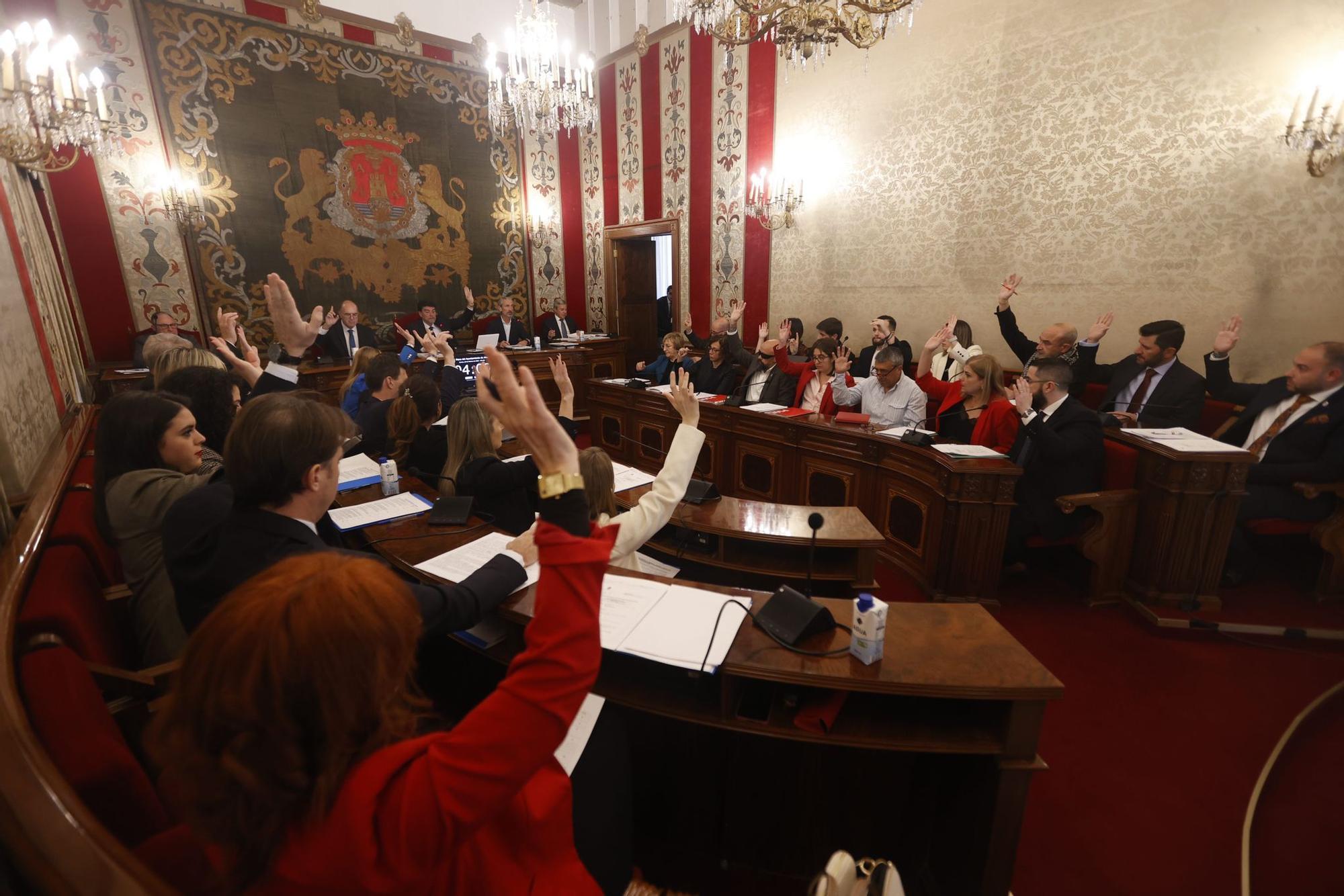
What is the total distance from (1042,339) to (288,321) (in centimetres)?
497

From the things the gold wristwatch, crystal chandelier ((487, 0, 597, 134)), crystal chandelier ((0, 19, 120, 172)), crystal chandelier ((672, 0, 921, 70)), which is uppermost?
crystal chandelier ((487, 0, 597, 134))

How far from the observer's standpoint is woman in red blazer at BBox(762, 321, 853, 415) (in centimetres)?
472

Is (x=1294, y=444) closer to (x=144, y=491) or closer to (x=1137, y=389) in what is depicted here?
(x=1137, y=389)

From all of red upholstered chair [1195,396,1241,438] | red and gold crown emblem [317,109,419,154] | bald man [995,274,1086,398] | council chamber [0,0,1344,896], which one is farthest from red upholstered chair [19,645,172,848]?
red and gold crown emblem [317,109,419,154]

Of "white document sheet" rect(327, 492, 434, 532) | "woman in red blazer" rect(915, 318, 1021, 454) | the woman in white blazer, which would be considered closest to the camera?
"white document sheet" rect(327, 492, 434, 532)

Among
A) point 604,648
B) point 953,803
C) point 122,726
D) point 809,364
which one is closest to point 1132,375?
point 809,364

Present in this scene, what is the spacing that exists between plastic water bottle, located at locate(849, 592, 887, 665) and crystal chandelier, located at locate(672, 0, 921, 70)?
2947mm

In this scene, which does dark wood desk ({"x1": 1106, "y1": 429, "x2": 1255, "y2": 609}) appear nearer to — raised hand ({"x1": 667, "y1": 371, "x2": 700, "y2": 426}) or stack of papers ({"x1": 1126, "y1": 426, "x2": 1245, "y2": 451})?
stack of papers ({"x1": 1126, "y1": 426, "x2": 1245, "y2": 451})

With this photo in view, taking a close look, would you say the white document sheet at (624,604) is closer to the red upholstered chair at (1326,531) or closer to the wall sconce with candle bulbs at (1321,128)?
the red upholstered chair at (1326,531)

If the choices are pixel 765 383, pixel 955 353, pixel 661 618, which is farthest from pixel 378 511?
pixel 955 353

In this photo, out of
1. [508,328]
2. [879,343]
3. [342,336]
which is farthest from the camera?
[508,328]

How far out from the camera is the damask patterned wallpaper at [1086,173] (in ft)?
13.2

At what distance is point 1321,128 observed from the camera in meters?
3.73

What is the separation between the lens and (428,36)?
7957mm
